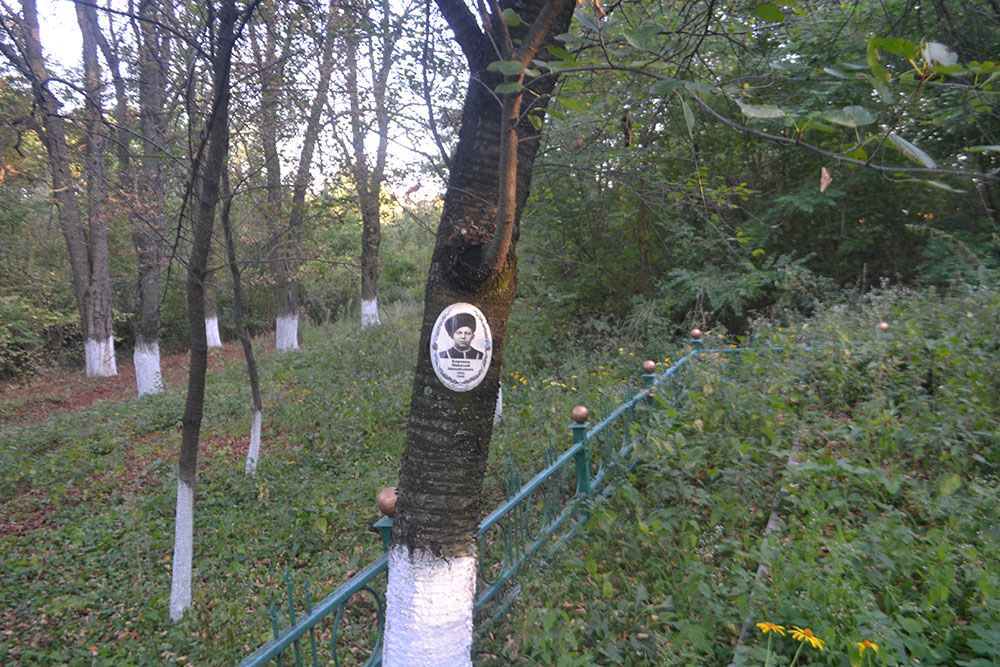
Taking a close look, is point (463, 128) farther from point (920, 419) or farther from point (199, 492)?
point (199, 492)

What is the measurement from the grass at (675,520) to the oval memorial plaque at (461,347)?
127 cm

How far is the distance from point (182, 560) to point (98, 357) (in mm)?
12801

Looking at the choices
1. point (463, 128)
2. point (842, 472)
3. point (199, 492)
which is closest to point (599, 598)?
point (842, 472)

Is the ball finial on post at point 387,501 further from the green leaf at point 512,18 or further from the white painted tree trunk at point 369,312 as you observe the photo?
the white painted tree trunk at point 369,312

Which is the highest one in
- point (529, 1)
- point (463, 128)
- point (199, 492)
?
point (529, 1)

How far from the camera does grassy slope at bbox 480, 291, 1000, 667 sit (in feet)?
8.20

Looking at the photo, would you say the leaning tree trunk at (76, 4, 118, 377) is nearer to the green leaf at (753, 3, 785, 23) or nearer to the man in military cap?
the man in military cap

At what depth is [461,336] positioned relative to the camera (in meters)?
2.19

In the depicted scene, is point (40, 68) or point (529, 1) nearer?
point (529, 1)

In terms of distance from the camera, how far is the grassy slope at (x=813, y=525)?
98.4 inches

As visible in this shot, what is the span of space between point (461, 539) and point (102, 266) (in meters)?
14.1

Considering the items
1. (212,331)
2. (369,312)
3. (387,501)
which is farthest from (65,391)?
(387,501)

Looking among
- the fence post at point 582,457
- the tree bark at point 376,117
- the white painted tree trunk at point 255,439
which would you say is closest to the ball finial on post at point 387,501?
the fence post at point 582,457

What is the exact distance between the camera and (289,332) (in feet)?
47.2
